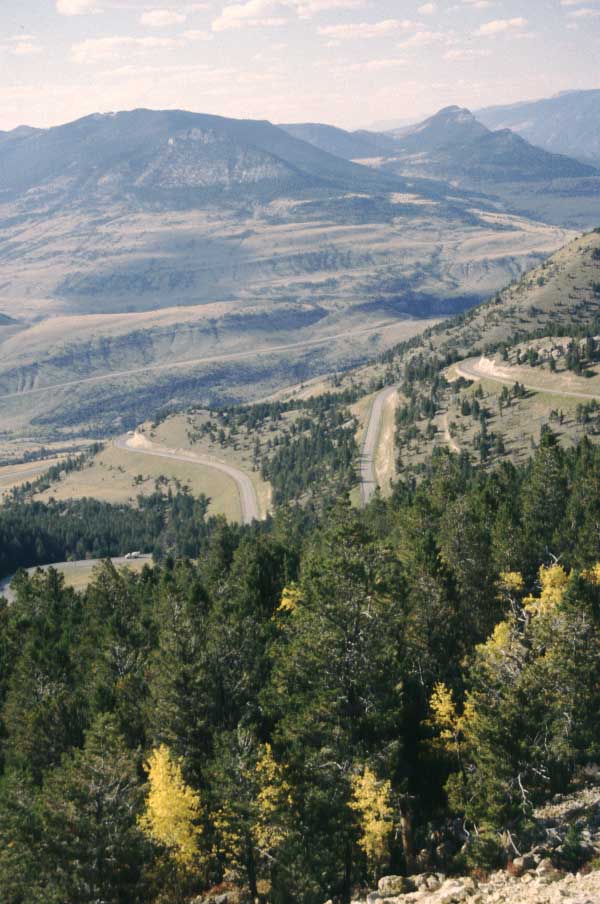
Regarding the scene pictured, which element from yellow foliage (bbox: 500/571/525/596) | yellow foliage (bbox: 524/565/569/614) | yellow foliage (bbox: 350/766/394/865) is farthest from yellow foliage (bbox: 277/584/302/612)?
yellow foliage (bbox: 350/766/394/865)

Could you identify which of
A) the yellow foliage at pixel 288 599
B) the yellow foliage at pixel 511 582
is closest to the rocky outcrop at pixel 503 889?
the yellow foliage at pixel 288 599

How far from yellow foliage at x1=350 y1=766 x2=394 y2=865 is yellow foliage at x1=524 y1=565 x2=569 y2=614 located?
2860 cm

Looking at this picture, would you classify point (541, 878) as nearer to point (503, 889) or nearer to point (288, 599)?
point (503, 889)

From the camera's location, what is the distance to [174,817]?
52.7 meters

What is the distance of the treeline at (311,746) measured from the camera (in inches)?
1981

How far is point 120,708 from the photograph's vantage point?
68.3 m

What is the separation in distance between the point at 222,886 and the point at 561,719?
85.3 feet

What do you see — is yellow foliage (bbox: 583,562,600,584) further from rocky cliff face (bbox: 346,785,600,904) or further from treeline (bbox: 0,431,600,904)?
rocky cliff face (bbox: 346,785,600,904)

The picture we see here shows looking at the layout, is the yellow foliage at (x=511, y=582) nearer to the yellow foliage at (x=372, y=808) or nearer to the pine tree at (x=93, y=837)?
the yellow foliage at (x=372, y=808)

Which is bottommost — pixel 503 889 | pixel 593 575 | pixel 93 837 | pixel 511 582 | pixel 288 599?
pixel 503 889

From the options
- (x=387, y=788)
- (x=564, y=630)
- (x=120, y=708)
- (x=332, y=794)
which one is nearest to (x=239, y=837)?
(x=332, y=794)

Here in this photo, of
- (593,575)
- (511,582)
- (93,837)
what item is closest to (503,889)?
(93,837)

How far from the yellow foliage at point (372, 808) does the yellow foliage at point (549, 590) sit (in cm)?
2860

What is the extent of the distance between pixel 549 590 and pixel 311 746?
3451cm
